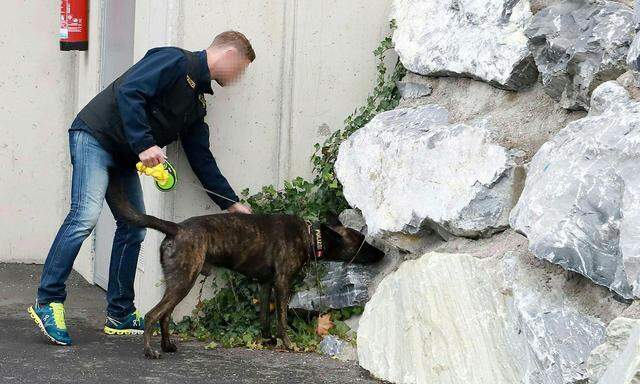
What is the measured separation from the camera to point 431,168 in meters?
6.02

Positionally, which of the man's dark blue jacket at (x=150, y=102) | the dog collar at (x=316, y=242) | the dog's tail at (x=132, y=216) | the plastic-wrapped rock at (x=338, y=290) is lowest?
the plastic-wrapped rock at (x=338, y=290)

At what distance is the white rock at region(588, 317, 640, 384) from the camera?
12.5ft

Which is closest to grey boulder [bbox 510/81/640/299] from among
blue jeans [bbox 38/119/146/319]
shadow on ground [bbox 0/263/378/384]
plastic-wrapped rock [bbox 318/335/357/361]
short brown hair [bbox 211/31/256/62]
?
shadow on ground [bbox 0/263/378/384]

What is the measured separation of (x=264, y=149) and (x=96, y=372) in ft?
7.02

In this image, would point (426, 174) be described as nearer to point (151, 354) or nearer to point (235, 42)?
point (235, 42)

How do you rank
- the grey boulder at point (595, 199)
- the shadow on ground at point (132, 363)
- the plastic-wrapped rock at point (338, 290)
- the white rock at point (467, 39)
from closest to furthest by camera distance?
1. the grey boulder at point (595, 199)
2. the shadow on ground at point (132, 363)
3. the white rock at point (467, 39)
4. the plastic-wrapped rock at point (338, 290)

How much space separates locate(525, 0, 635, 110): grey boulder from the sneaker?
3.16 meters

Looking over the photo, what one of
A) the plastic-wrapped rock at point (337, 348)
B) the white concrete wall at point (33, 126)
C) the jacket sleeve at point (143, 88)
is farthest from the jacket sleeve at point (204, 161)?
the white concrete wall at point (33, 126)

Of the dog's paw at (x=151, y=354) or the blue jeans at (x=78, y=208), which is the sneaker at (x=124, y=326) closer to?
the blue jeans at (x=78, y=208)

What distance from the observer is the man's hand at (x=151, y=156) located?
20.9 feet

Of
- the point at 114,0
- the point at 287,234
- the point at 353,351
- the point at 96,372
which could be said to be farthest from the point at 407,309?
the point at 114,0

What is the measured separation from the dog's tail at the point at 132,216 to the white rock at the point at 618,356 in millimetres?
2891

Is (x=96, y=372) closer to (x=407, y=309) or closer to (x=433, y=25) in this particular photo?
(x=407, y=309)

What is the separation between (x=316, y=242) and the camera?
694 cm
